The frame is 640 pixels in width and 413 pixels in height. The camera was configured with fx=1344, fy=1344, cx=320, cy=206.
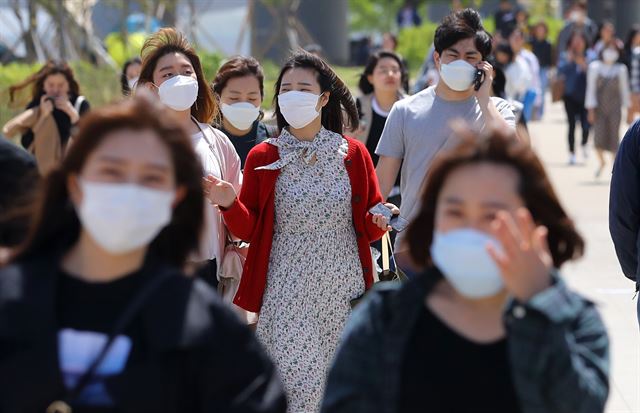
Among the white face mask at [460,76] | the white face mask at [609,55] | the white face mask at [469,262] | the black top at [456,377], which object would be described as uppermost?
the white face mask at [469,262]

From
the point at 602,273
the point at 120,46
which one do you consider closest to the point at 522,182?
the point at 602,273

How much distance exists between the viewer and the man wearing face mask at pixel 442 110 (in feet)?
19.7

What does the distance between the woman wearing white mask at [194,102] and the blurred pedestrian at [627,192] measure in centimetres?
170

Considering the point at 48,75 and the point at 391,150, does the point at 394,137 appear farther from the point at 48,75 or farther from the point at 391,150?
the point at 48,75

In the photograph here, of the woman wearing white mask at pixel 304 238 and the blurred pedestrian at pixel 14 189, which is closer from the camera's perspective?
the blurred pedestrian at pixel 14 189

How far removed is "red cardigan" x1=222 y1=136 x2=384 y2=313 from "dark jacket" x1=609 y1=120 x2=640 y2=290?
1.00 m

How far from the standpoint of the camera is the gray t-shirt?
6.00 m

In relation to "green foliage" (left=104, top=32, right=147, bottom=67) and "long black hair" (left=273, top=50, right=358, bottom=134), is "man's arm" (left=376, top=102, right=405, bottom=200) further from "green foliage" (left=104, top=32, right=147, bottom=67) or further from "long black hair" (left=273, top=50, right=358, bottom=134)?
"green foliage" (left=104, top=32, right=147, bottom=67)

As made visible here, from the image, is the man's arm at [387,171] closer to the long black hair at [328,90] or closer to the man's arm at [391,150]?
the man's arm at [391,150]

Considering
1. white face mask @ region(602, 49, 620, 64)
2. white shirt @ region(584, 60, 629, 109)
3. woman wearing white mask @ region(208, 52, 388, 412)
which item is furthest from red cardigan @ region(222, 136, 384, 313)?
white face mask @ region(602, 49, 620, 64)

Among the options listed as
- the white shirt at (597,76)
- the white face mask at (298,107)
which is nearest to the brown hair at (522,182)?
the white face mask at (298,107)

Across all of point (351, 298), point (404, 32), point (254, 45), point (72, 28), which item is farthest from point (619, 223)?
point (404, 32)

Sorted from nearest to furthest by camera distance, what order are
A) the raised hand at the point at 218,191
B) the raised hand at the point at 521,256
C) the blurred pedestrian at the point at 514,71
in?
1. the raised hand at the point at 521,256
2. the raised hand at the point at 218,191
3. the blurred pedestrian at the point at 514,71

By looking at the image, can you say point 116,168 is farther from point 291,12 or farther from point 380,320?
point 291,12
